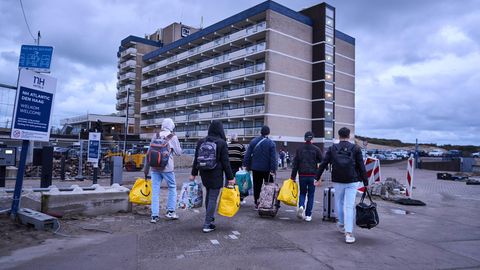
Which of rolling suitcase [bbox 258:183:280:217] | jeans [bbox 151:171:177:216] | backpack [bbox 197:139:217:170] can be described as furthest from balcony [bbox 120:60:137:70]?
backpack [bbox 197:139:217:170]

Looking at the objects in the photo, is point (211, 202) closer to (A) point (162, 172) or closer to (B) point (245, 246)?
(B) point (245, 246)

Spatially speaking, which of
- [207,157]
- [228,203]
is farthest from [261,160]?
[207,157]

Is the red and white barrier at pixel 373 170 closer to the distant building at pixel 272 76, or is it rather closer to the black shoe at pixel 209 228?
the black shoe at pixel 209 228

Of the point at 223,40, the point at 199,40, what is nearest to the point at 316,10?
the point at 223,40

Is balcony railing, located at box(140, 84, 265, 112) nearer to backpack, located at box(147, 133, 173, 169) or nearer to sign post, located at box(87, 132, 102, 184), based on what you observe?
sign post, located at box(87, 132, 102, 184)

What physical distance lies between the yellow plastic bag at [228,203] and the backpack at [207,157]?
24.0 inches

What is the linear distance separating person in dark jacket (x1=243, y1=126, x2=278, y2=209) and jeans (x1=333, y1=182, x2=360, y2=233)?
6.50ft

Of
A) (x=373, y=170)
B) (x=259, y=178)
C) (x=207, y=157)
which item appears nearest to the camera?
(x=207, y=157)

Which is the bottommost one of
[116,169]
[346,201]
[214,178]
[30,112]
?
[346,201]

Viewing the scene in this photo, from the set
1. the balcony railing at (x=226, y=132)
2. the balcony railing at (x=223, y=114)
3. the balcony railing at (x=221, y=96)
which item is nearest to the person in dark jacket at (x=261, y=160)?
the balcony railing at (x=226, y=132)

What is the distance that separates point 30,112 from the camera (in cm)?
596

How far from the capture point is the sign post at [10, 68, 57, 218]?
227 inches

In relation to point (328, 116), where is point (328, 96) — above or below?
above

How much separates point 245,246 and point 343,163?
2.11m
